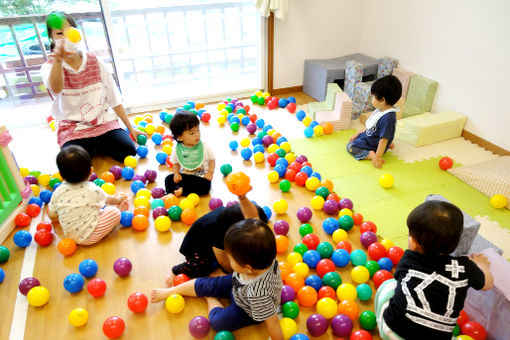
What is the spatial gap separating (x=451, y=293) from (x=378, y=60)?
125 inches

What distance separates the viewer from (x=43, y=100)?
12.7 ft

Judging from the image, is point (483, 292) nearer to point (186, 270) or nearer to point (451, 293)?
point (451, 293)

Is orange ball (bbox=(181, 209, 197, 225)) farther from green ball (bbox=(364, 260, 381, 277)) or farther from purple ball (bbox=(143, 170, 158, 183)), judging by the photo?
green ball (bbox=(364, 260, 381, 277))

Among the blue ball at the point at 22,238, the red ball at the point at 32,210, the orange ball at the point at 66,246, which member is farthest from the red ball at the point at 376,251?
the red ball at the point at 32,210

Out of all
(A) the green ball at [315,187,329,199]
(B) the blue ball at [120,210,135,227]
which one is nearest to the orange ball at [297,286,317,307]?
(A) the green ball at [315,187,329,199]

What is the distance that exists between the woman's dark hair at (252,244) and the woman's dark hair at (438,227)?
1.72ft

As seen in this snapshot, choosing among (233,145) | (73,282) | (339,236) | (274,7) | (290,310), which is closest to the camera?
(290,310)

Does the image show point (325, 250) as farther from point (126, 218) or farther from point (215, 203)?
point (126, 218)

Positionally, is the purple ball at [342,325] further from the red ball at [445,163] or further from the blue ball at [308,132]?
the blue ball at [308,132]

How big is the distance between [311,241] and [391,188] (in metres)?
0.90

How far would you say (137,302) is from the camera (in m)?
1.68

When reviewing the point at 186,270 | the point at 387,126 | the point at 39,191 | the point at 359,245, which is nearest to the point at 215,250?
the point at 186,270

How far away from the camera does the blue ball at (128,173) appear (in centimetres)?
266

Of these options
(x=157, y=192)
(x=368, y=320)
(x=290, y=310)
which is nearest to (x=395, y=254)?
(x=368, y=320)
